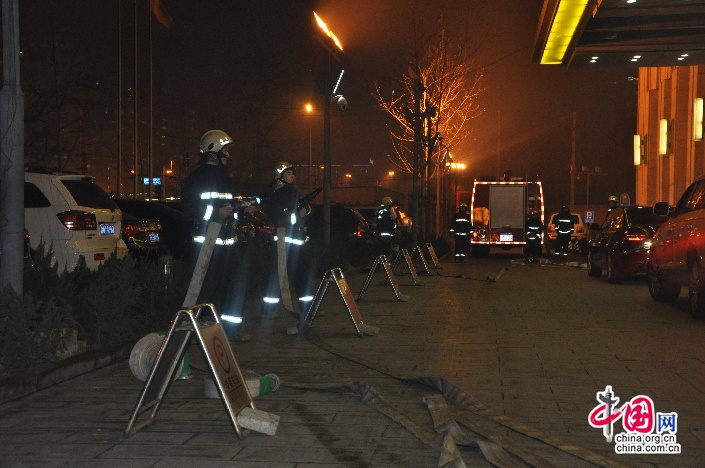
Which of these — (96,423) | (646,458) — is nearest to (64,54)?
(96,423)

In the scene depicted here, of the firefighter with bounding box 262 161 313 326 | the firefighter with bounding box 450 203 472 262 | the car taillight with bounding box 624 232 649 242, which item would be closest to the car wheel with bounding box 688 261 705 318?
the firefighter with bounding box 262 161 313 326

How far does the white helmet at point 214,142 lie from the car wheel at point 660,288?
8.22 metres

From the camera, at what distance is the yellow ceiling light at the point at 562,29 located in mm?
17016

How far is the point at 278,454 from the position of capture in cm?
577

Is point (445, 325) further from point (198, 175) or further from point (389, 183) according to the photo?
point (389, 183)

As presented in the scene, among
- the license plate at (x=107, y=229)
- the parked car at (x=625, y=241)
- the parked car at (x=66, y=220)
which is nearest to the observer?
the parked car at (x=66, y=220)

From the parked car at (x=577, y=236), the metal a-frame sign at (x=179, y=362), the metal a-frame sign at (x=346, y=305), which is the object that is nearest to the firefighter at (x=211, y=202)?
the metal a-frame sign at (x=346, y=305)

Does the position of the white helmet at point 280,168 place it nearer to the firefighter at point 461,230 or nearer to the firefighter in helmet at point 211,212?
the firefighter in helmet at point 211,212

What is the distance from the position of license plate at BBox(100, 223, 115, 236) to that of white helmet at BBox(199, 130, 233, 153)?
4.46 metres

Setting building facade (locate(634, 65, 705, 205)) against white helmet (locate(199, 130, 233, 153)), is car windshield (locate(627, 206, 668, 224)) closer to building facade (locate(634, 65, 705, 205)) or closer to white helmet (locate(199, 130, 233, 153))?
building facade (locate(634, 65, 705, 205))

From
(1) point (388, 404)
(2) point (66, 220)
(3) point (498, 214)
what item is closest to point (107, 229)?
(2) point (66, 220)

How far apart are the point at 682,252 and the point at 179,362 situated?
9.54 metres

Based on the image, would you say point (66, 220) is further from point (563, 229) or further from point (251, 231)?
point (563, 229)

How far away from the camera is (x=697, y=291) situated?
13.0 metres
